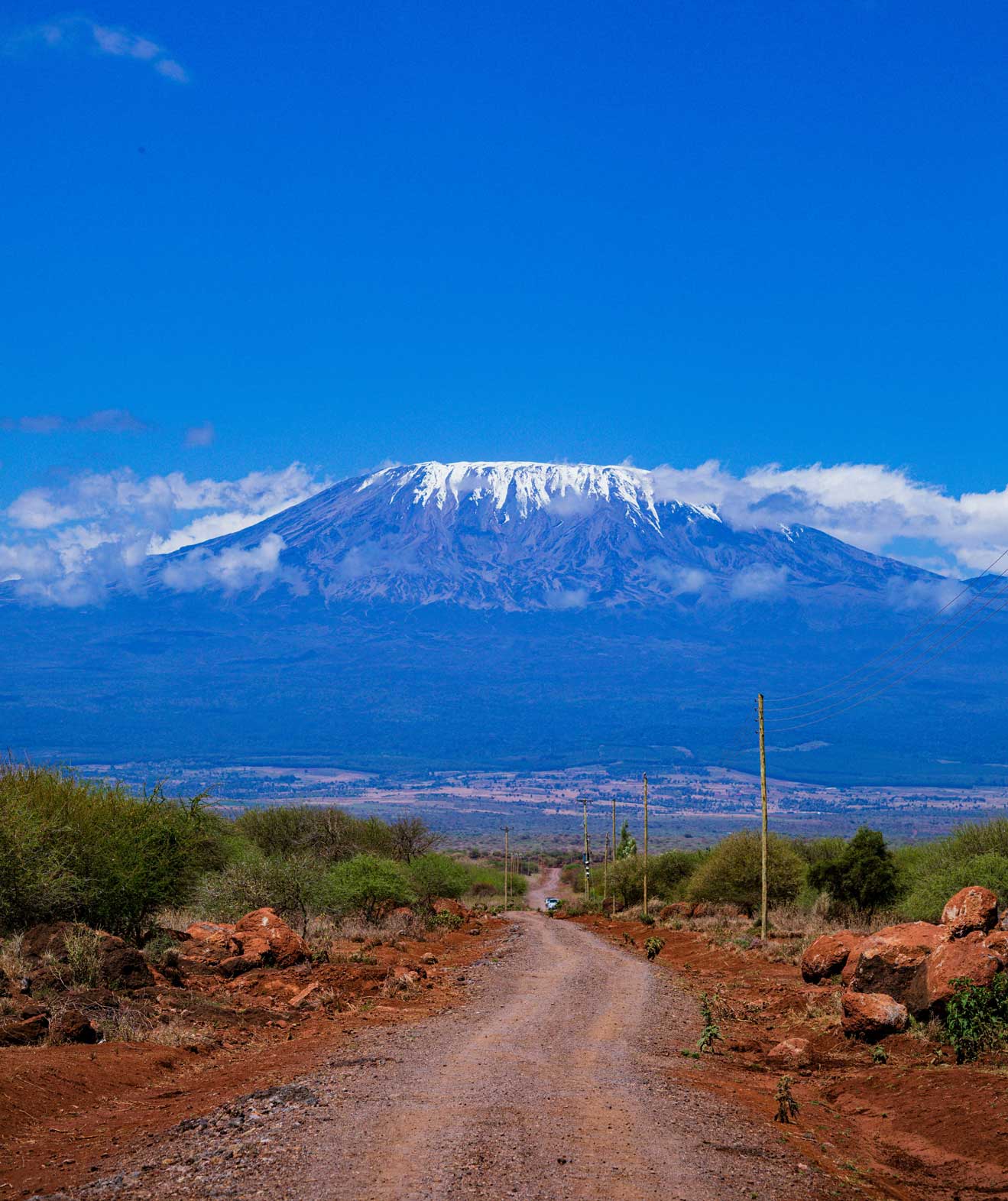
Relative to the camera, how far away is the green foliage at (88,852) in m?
18.4

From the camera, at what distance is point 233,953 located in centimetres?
2144

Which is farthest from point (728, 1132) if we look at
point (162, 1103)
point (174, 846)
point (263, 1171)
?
point (174, 846)

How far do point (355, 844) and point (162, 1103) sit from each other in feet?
143

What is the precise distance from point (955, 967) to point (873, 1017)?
1.37m

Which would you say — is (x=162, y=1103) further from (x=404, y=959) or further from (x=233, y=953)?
(x=404, y=959)

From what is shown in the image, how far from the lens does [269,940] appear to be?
874 inches

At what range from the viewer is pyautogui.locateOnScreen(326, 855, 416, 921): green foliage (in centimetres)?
A: 3653

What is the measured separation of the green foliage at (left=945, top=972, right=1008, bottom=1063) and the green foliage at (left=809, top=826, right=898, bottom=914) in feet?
92.3

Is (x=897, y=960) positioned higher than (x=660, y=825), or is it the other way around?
(x=897, y=960)

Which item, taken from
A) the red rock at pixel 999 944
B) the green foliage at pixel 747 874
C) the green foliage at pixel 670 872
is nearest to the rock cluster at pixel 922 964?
the red rock at pixel 999 944

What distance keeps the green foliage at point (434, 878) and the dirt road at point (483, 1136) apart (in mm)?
35889

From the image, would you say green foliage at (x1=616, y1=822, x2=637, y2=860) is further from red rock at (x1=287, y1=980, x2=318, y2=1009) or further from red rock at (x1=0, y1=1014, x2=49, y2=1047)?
red rock at (x1=0, y1=1014, x2=49, y2=1047)

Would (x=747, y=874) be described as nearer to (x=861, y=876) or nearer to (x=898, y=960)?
(x=861, y=876)

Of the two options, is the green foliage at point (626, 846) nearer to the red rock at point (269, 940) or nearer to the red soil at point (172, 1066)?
the red rock at point (269, 940)
